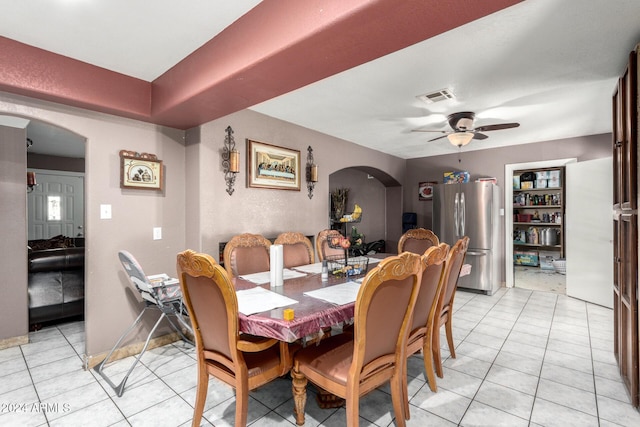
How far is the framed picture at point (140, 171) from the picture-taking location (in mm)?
2717

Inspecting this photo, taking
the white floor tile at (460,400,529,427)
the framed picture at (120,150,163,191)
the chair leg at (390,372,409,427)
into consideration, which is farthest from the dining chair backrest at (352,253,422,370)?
the framed picture at (120,150,163,191)

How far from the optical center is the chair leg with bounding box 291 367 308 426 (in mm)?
1739

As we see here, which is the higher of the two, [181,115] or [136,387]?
[181,115]

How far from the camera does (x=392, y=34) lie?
57.8 inches

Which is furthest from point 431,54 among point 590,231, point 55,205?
point 55,205

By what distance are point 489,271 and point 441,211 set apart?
117cm

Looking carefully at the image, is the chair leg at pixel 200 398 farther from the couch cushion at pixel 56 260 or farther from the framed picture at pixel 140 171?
the couch cushion at pixel 56 260

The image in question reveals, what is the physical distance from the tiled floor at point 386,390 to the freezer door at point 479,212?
1.81 metres

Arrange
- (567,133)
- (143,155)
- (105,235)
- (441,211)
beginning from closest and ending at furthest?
1. (105,235)
2. (143,155)
3. (567,133)
4. (441,211)

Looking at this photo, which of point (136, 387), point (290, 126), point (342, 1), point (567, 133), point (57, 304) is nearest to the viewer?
point (342, 1)

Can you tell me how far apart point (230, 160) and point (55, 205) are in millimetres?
5582

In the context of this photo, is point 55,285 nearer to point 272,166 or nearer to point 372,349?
point 272,166

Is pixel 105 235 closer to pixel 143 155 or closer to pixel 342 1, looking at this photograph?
pixel 143 155

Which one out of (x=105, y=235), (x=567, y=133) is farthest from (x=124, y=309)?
(x=567, y=133)
